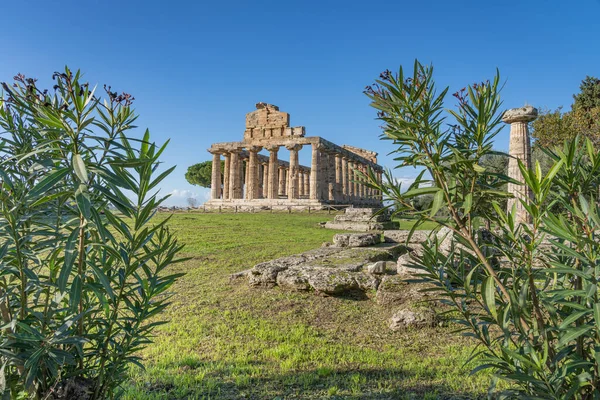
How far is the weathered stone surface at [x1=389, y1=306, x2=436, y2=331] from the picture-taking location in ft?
15.1

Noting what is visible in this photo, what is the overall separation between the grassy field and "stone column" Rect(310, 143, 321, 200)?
2597cm

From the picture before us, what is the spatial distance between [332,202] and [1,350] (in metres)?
32.0

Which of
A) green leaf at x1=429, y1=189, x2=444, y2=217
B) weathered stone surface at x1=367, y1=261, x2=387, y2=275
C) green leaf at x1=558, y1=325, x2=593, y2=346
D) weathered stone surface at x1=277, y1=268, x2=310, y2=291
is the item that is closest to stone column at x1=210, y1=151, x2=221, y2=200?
weathered stone surface at x1=277, y1=268, x2=310, y2=291

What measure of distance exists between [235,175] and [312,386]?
1421 inches

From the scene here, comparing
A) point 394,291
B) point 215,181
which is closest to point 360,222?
point 394,291

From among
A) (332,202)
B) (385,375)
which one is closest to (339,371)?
(385,375)

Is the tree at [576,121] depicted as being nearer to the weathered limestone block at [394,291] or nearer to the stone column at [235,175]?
the weathered limestone block at [394,291]

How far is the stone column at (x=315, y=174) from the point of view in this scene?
32.4m

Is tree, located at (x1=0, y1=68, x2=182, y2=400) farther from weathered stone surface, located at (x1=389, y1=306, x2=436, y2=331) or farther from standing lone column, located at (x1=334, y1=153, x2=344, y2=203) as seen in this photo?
standing lone column, located at (x1=334, y1=153, x2=344, y2=203)

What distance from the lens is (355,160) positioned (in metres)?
41.7

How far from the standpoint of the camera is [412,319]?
182 inches

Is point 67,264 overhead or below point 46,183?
below

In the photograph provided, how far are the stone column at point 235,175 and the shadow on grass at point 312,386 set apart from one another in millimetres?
34618

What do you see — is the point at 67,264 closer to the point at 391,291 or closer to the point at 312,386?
the point at 312,386
